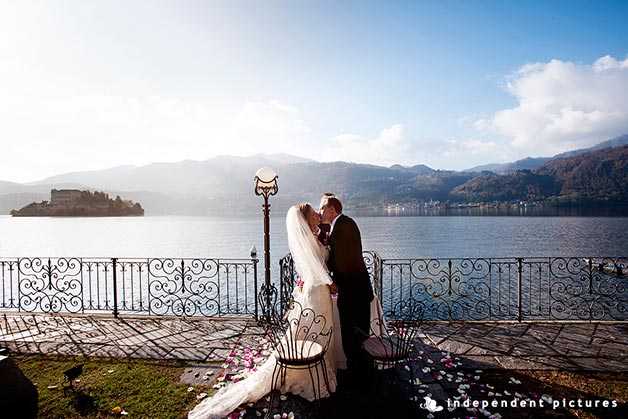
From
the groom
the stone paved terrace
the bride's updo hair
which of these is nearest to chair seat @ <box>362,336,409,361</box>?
the groom

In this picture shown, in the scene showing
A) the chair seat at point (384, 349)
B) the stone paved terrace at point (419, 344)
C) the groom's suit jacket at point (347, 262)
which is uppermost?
the groom's suit jacket at point (347, 262)

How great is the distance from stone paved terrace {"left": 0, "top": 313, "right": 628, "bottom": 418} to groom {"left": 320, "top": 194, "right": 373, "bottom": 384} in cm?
39

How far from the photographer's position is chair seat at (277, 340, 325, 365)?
373 centimetres

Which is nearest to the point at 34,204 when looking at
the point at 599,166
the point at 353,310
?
the point at 353,310

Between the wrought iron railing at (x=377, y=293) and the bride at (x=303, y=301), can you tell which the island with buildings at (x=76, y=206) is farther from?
the bride at (x=303, y=301)

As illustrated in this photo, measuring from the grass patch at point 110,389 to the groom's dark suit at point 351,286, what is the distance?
200 cm

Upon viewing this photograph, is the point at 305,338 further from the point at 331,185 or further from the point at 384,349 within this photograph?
the point at 331,185

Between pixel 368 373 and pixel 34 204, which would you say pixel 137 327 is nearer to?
pixel 368 373

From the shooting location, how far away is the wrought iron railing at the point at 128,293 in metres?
8.27

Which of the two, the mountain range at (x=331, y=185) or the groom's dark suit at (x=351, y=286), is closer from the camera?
the groom's dark suit at (x=351, y=286)

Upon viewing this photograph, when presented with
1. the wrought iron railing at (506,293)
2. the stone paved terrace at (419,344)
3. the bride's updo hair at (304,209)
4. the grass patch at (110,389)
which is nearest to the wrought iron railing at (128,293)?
the stone paved terrace at (419,344)

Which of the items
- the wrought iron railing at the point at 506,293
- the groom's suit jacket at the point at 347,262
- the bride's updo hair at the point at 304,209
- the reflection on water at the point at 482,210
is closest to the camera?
the groom's suit jacket at the point at 347,262

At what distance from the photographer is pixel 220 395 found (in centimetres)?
412

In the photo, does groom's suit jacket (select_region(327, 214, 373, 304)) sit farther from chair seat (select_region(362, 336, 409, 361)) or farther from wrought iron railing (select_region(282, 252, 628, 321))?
wrought iron railing (select_region(282, 252, 628, 321))
